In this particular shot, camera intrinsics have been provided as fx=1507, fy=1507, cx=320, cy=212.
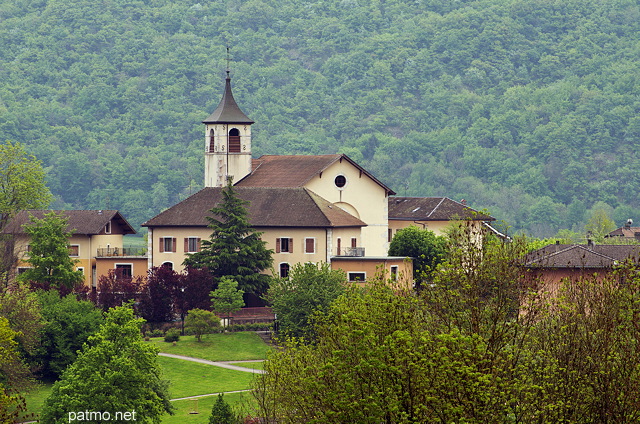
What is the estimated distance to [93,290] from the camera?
8969cm

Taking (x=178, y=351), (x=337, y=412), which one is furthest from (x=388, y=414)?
(x=178, y=351)

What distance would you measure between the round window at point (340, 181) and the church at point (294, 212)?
0.23 feet

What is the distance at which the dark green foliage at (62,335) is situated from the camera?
68.9m

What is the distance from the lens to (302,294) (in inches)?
3073

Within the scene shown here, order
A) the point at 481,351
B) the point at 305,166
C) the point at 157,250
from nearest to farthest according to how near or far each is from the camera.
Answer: the point at 481,351
the point at 157,250
the point at 305,166

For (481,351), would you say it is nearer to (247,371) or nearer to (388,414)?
(388,414)

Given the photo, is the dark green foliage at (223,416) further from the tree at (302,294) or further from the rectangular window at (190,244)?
the rectangular window at (190,244)

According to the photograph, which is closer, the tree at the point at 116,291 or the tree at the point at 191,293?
the tree at the point at 116,291

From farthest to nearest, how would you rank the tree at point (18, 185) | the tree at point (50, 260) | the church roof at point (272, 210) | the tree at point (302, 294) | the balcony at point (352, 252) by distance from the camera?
1. the tree at point (18, 185)
2. the balcony at point (352, 252)
3. the church roof at point (272, 210)
4. the tree at point (50, 260)
5. the tree at point (302, 294)

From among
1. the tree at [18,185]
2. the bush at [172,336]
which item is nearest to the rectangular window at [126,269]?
the bush at [172,336]

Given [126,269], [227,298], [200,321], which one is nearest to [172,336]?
[200,321]

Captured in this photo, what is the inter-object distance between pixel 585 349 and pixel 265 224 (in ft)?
187

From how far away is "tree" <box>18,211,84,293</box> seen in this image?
84375 mm

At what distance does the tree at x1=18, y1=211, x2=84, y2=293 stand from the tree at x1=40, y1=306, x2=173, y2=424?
1166 inches
